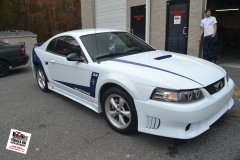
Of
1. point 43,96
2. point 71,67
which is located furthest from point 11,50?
point 71,67

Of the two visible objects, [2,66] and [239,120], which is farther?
[2,66]

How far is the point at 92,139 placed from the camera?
3.71 m

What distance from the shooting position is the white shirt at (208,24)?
7.83 metres

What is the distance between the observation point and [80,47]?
4438mm

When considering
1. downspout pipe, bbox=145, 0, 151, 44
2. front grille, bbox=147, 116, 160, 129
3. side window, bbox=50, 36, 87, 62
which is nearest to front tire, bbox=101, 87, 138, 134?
front grille, bbox=147, 116, 160, 129

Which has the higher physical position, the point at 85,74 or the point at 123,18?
the point at 123,18

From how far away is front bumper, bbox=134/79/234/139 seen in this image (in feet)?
10.0

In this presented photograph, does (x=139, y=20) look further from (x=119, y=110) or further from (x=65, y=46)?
(x=119, y=110)

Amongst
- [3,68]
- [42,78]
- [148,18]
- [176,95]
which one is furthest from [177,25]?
[176,95]

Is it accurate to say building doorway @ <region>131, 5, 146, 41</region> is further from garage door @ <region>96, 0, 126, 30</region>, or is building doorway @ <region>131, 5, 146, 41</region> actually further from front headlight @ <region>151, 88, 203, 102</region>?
front headlight @ <region>151, 88, 203, 102</region>

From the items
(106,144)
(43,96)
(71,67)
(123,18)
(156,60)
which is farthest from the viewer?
(123,18)

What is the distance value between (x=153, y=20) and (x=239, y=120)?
277 inches

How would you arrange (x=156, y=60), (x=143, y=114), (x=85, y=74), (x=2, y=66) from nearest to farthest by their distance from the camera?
(x=143, y=114) < (x=156, y=60) < (x=85, y=74) < (x=2, y=66)

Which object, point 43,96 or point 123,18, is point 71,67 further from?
point 123,18
